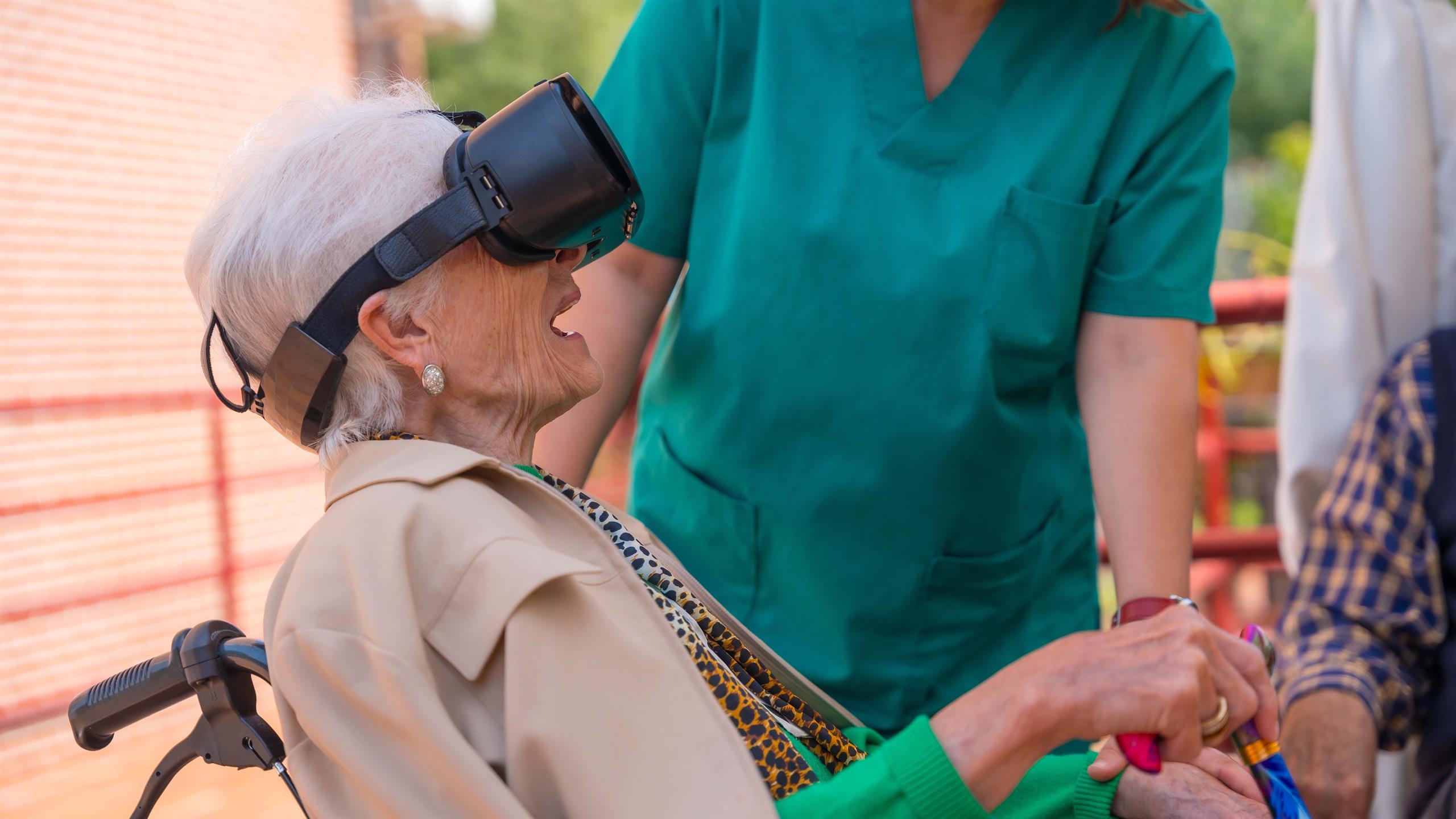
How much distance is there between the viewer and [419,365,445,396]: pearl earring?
1123 millimetres

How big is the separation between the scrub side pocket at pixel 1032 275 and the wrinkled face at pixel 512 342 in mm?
458

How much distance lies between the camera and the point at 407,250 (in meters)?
1.08

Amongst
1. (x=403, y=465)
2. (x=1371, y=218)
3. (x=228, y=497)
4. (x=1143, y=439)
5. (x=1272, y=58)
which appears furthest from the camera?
(x=1272, y=58)

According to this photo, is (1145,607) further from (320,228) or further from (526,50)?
(526,50)

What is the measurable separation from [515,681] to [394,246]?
426mm

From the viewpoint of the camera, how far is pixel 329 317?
1.08 metres

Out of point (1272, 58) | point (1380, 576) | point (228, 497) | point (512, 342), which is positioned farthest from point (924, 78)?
point (1272, 58)

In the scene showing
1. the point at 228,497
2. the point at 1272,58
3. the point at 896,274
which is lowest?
the point at 1272,58

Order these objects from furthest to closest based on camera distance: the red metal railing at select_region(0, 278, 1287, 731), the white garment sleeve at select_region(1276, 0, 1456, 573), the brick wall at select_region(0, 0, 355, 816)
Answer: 1. the brick wall at select_region(0, 0, 355, 816)
2. the red metal railing at select_region(0, 278, 1287, 731)
3. the white garment sleeve at select_region(1276, 0, 1456, 573)

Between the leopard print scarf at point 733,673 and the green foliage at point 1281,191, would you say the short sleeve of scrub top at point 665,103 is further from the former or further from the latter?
the green foliage at point 1281,191

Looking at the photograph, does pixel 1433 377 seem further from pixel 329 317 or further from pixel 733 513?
pixel 329 317

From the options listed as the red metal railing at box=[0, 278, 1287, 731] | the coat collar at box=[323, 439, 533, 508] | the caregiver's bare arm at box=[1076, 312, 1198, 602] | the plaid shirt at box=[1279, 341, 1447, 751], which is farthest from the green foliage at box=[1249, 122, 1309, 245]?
the coat collar at box=[323, 439, 533, 508]

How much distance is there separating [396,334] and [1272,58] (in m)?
21.1

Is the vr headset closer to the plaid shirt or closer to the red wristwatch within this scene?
the red wristwatch
